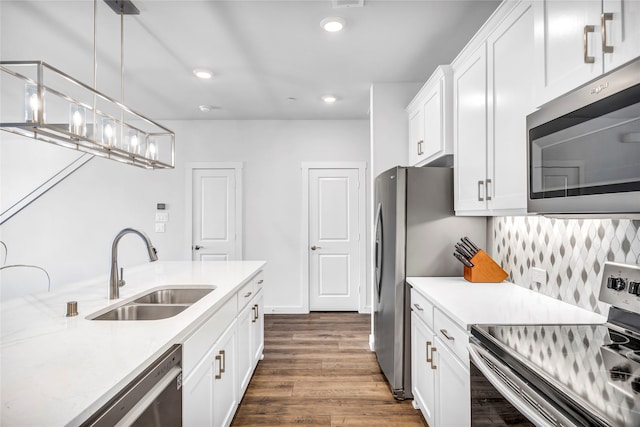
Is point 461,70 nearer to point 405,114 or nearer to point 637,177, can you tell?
point 405,114

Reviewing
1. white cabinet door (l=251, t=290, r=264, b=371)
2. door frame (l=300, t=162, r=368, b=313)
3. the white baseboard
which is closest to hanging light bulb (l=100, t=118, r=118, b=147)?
white cabinet door (l=251, t=290, r=264, b=371)

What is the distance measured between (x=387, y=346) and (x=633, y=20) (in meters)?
2.35

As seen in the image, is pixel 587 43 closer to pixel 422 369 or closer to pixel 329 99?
pixel 422 369

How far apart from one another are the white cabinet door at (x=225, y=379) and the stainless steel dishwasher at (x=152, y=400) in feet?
1.60

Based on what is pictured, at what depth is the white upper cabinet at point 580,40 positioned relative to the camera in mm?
1015

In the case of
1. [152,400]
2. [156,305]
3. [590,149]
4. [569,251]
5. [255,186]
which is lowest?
[152,400]

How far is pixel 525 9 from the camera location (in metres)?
1.59

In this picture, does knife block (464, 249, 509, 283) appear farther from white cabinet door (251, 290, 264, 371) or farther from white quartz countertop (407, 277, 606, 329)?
white cabinet door (251, 290, 264, 371)

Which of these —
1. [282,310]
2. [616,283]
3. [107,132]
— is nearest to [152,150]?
[107,132]

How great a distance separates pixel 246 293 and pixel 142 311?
805 millimetres

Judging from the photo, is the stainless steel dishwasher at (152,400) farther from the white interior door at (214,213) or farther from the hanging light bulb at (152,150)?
the white interior door at (214,213)

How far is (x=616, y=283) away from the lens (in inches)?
55.4

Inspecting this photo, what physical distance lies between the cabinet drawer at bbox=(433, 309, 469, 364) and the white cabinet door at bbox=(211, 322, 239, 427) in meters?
1.16

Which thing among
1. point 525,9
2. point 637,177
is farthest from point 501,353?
point 525,9
